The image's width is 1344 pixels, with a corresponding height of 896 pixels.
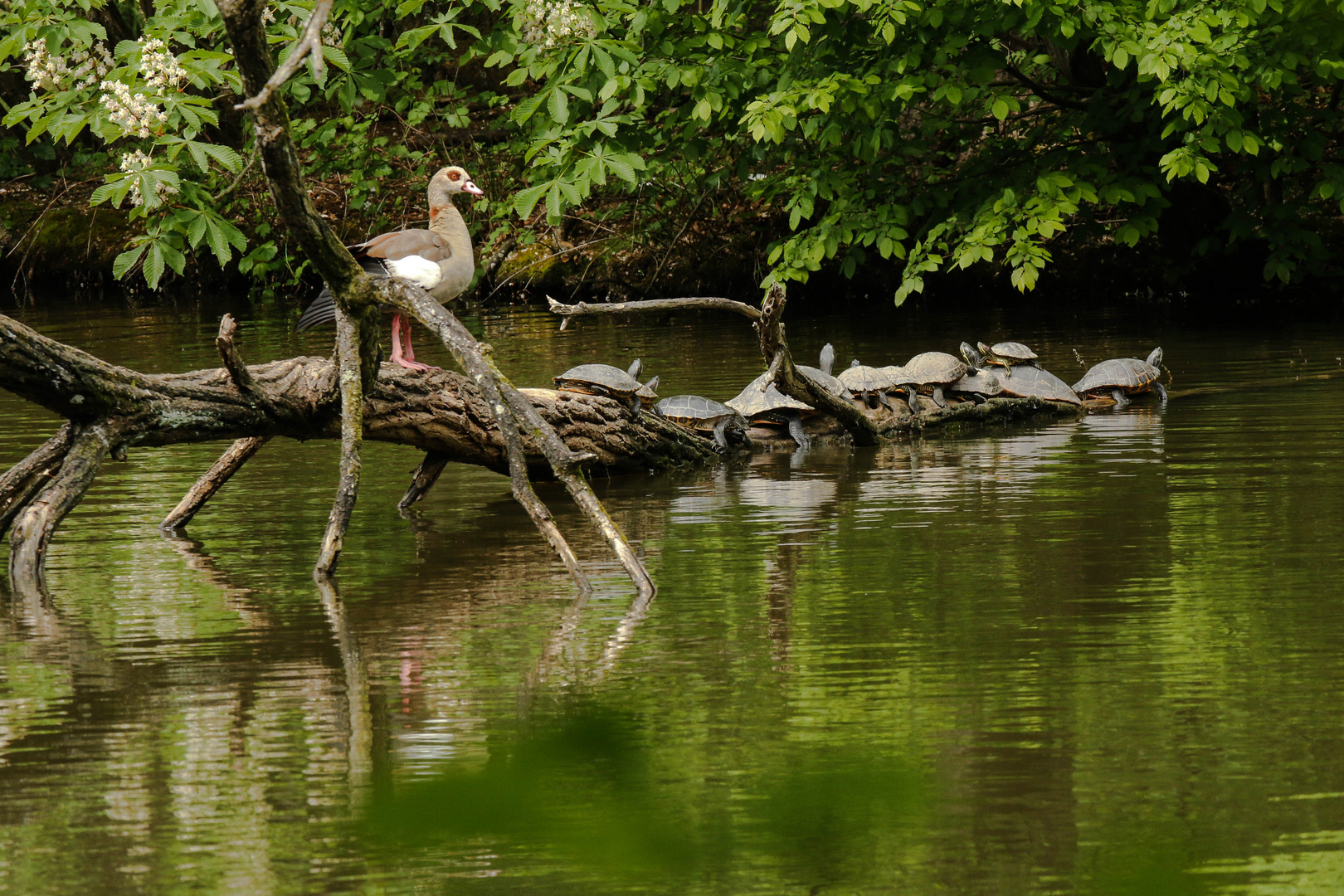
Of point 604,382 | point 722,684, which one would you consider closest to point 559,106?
point 604,382

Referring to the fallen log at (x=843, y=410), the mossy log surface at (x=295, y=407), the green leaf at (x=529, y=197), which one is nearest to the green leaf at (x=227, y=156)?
the mossy log surface at (x=295, y=407)

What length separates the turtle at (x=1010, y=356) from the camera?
967cm

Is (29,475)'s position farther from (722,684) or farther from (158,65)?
(722,684)

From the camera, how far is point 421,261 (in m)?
7.12

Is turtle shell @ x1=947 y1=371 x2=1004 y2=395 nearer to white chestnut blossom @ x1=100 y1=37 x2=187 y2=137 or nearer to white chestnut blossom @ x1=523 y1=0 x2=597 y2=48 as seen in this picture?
white chestnut blossom @ x1=523 y1=0 x2=597 y2=48

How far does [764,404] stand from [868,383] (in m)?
0.75

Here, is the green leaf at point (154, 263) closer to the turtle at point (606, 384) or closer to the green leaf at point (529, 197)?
the turtle at point (606, 384)

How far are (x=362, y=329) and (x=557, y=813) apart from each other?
347 cm

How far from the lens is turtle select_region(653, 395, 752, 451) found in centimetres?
862

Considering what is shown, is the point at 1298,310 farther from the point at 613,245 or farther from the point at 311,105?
the point at 311,105

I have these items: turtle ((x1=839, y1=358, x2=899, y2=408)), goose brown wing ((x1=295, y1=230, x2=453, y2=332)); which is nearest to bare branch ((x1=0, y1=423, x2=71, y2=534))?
goose brown wing ((x1=295, y1=230, x2=453, y2=332))

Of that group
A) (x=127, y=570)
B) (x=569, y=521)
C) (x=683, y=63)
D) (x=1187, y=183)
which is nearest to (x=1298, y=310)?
(x=1187, y=183)

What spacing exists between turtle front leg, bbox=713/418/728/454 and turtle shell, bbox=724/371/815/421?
5.7 inches

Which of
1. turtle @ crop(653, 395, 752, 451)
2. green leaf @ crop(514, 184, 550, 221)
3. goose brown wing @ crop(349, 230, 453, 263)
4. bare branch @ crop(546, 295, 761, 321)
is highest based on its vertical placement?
green leaf @ crop(514, 184, 550, 221)
